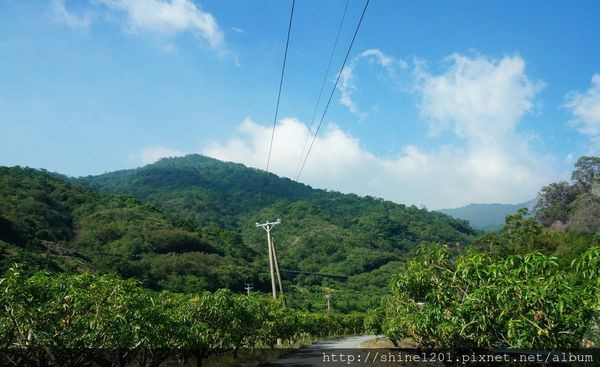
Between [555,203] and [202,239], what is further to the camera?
[202,239]

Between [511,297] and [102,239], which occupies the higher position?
[102,239]

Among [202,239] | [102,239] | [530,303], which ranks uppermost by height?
[202,239]

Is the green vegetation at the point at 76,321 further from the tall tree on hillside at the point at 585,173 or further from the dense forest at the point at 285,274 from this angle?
the tall tree on hillside at the point at 585,173

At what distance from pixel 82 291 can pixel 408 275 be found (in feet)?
26.1

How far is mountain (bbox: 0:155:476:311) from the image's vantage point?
243ft

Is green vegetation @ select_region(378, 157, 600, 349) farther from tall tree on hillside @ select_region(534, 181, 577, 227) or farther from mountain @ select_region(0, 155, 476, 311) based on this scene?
tall tree on hillside @ select_region(534, 181, 577, 227)

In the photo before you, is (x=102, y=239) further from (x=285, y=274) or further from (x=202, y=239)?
(x=285, y=274)

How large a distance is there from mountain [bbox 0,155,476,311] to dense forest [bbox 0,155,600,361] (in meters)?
0.43

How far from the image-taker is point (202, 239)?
107000 millimetres

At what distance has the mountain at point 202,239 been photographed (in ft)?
243

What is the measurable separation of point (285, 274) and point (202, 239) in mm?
22601

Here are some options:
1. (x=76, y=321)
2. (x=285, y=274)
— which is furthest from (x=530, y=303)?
(x=285, y=274)

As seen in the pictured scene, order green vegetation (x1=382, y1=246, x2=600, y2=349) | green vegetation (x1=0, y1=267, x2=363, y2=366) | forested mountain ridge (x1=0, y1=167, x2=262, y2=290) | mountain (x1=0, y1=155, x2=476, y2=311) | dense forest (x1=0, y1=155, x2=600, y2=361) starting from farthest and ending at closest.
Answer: mountain (x1=0, y1=155, x2=476, y2=311)
forested mountain ridge (x1=0, y1=167, x2=262, y2=290)
green vegetation (x1=0, y1=267, x2=363, y2=366)
dense forest (x1=0, y1=155, x2=600, y2=361)
green vegetation (x1=382, y1=246, x2=600, y2=349)

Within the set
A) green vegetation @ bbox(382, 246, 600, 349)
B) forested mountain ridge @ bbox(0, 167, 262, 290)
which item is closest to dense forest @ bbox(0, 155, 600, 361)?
green vegetation @ bbox(382, 246, 600, 349)
